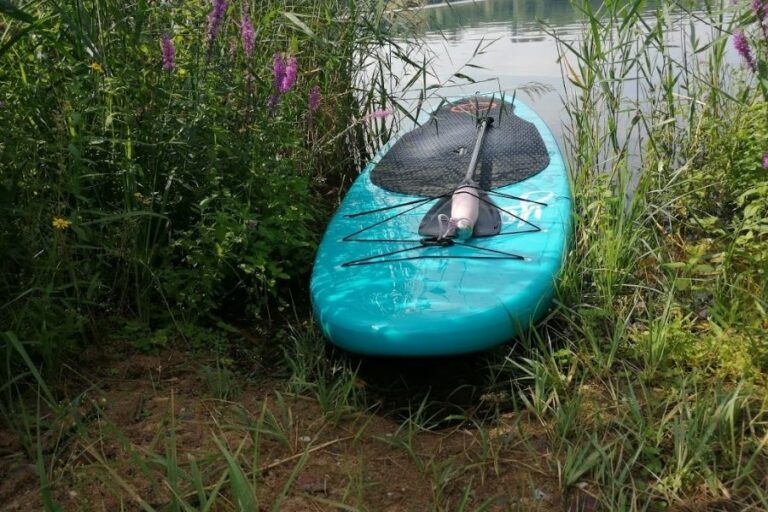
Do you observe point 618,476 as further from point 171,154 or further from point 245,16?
point 245,16

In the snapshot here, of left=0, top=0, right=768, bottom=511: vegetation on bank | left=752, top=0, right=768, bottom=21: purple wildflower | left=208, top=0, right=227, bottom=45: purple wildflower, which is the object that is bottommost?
left=0, top=0, right=768, bottom=511: vegetation on bank

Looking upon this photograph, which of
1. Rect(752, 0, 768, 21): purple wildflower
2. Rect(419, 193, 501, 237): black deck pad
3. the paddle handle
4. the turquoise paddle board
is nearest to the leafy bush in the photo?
the turquoise paddle board

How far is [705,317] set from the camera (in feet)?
8.45

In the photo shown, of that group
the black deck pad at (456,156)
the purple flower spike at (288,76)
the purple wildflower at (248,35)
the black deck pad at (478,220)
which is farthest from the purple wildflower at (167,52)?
the black deck pad at (456,156)

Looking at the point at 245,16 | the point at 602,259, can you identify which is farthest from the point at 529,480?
the point at 245,16

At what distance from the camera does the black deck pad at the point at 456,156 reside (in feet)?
11.1

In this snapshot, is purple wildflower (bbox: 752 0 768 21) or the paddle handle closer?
purple wildflower (bbox: 752 0 768 21)

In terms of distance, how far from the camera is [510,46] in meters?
7.30

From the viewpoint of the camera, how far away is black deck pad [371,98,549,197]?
3.37 m

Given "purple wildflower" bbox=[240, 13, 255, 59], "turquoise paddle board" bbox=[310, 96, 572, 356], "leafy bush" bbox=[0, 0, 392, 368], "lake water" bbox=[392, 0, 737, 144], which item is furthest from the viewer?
"lake water" bbox=[392, 0, 737, 144]

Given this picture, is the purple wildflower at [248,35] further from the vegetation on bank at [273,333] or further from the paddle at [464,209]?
the paddle at [464,209]

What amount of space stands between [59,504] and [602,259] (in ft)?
6.24

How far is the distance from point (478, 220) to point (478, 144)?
0.68 metres

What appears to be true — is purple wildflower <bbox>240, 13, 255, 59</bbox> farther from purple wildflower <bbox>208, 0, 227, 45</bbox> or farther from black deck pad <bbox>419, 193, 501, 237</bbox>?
black deck pad <bbox>419, 193, 501, 237</bbox>
